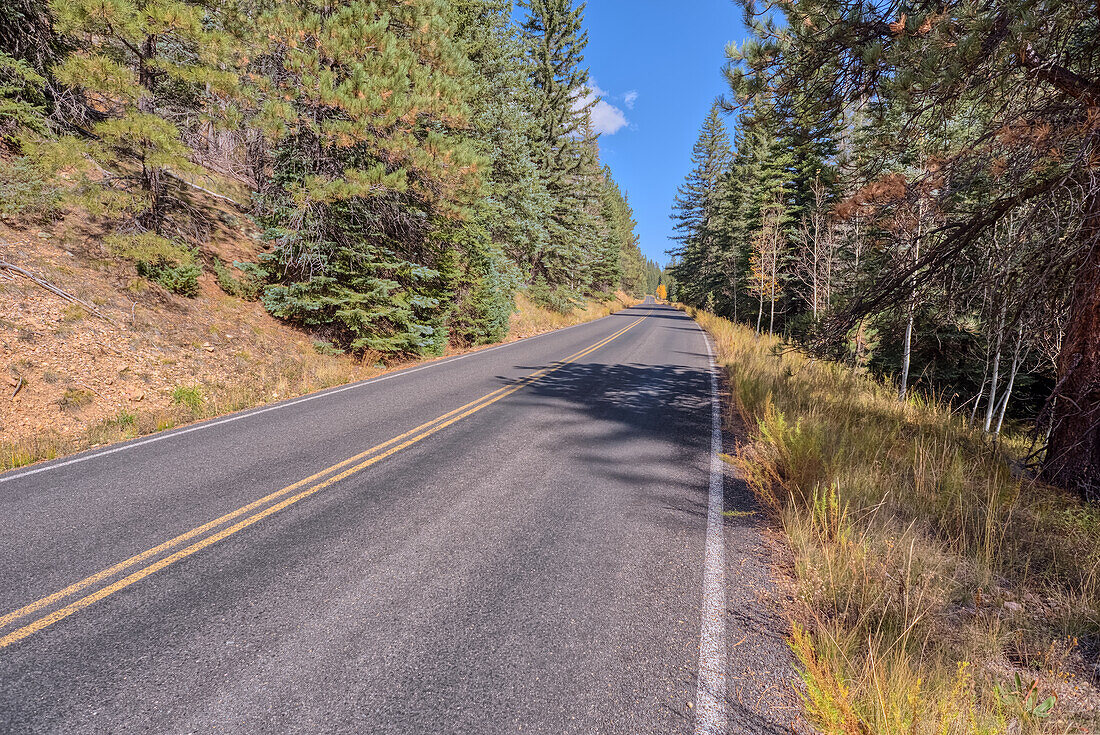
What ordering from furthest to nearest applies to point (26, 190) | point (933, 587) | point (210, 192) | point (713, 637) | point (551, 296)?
1. point (551, 296)
2. point (210, 192)
3. point (26, 190)
4. point (933, 587)
5. point (713, 637)

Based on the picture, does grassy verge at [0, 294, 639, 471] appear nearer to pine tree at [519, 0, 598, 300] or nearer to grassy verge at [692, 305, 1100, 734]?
grassy verge at [692, 305, 1100, 734]

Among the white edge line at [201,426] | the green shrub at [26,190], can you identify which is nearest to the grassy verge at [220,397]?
the white edge line at [201,426]

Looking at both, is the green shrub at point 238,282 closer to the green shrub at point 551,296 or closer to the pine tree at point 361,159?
the pine tree at point 361,159

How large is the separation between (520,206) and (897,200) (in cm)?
1610

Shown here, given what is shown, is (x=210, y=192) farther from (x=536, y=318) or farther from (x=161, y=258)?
(x=536, y=318)

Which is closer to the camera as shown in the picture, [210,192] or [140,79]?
[140,79]

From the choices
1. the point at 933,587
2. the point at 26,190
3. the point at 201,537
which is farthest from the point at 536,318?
the point at 933,587

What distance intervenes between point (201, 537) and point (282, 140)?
1052 cm

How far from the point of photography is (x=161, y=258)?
31.4 feet

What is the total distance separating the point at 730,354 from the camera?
1348cm

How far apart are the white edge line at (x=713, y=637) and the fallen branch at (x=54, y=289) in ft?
36.6

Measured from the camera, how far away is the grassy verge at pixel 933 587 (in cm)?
183

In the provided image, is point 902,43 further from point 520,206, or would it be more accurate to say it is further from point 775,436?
point 520,206

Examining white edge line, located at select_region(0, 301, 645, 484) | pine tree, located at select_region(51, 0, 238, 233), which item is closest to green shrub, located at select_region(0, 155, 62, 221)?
pine tree, located at select_region(51, 0, 238, 233)
